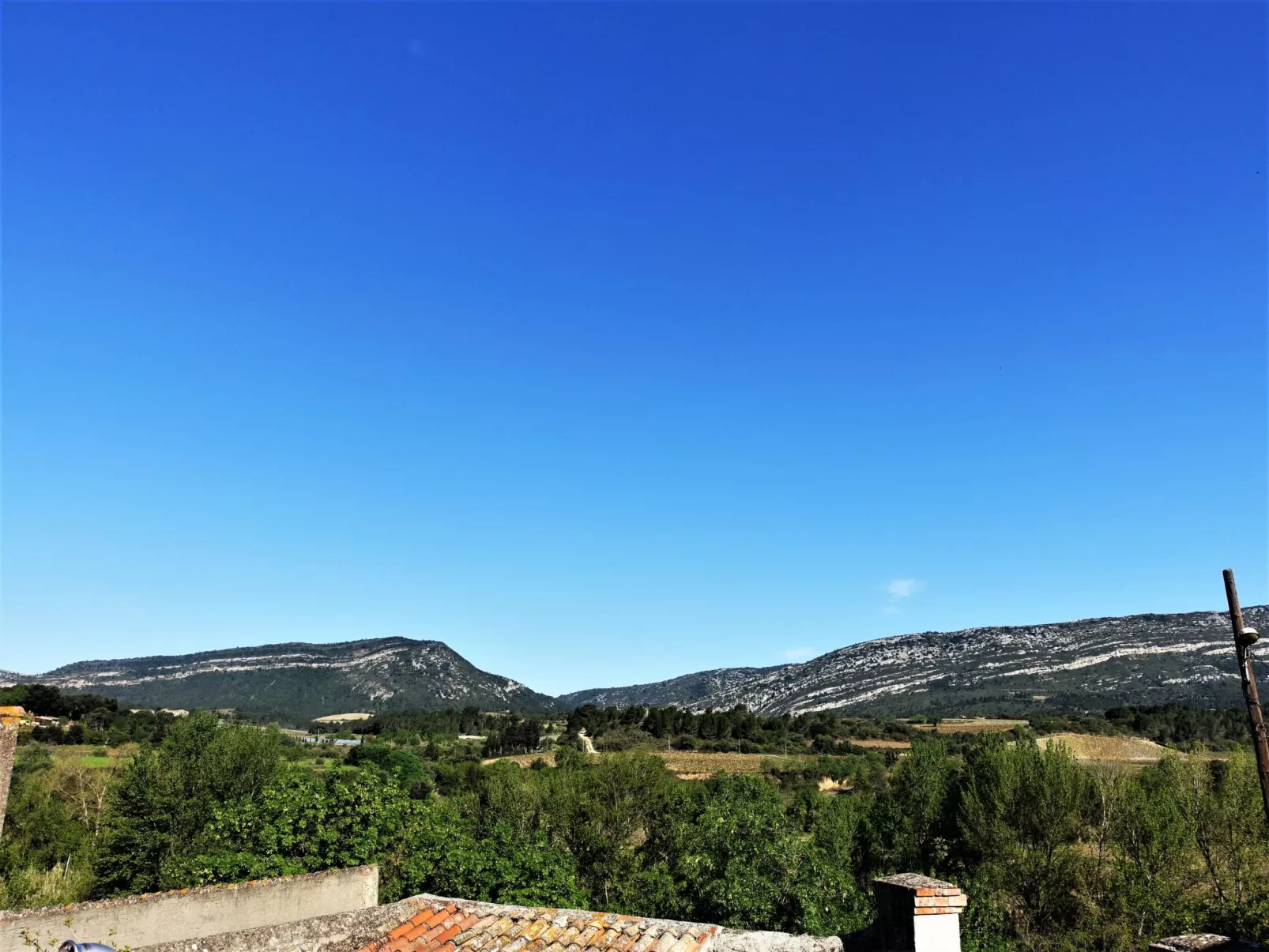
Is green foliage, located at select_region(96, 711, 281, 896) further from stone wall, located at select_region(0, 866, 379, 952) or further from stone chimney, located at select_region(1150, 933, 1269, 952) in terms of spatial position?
stone chimney, located at select_region(1150, 933, 1269, 952)

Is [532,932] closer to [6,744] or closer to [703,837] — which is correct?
[6,744]

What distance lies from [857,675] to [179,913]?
140 m

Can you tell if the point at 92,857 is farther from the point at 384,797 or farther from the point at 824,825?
the point at 824,825

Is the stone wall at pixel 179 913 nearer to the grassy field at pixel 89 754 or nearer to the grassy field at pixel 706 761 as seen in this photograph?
the grassy field at pixel 89 754

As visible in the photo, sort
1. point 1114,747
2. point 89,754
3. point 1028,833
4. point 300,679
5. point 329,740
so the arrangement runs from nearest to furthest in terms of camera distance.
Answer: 1. point 1028,833
2. point 89,754
3. point 1114,747
4. point 329,740
5. point 300,679

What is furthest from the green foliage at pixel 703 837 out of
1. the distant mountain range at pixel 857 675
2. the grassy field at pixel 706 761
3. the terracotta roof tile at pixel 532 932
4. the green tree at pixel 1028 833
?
the distant mountain range at pixel 857 675

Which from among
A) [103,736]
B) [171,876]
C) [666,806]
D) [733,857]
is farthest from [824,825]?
[103,736]

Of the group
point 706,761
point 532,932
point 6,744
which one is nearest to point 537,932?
point 532,932

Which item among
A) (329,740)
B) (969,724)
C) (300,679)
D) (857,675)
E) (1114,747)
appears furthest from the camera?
(300,679)

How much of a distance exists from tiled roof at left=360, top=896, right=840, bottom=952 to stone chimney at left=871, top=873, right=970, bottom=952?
55.0 inches

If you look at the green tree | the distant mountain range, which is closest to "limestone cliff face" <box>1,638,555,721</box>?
the distant mountain range

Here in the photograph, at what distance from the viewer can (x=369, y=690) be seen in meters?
175

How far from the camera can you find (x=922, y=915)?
791cm

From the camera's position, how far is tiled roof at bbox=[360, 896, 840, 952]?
26.1 ft
